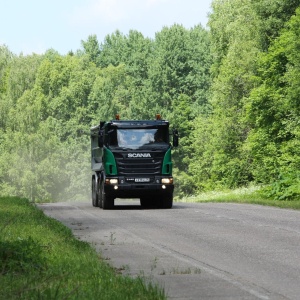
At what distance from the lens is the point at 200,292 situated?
1149 centimetres

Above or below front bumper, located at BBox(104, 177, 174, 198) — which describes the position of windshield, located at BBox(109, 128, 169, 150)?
above

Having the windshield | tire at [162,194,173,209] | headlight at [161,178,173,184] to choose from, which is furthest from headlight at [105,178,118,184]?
tire at [162,194,173,209]

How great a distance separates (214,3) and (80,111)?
36009 mm

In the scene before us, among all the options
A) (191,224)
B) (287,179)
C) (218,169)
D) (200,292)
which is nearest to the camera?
(200,292)

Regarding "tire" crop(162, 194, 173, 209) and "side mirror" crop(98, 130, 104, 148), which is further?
"side mirror" crop(98, 130, 104, 148)

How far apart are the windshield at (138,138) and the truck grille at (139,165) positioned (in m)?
0.38

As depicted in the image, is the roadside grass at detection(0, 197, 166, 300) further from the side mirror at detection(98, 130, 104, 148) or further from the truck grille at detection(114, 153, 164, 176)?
the side mirror at detection(98, 130, 104, 148)

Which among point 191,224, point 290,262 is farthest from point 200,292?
point 191,224

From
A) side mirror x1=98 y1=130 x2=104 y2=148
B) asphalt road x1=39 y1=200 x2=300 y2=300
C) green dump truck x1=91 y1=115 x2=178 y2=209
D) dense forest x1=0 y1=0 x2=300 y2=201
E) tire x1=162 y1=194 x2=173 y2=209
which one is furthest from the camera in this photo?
dense forest x1=0 y1=0 x2=300 y2=201

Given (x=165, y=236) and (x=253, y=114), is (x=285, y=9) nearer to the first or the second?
(x=253, y=114)

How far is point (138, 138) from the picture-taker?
36.9 metres

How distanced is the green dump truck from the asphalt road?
251 inches

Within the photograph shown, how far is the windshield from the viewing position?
3681cm

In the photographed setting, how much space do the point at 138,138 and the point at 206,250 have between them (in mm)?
19649
